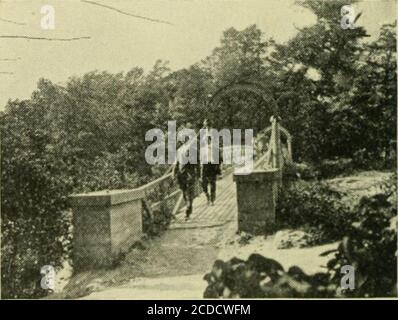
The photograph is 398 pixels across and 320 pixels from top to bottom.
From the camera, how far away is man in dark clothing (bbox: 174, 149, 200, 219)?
650 centimetres

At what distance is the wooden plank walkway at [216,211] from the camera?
6348 millimetres

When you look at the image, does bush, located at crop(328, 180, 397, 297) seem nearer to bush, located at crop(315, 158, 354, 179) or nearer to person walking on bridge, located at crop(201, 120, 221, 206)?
bush, located at crop(315, 158, 354, 179)

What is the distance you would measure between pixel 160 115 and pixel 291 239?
76.8 inches

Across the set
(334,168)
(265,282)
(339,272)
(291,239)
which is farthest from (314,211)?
(265,282)

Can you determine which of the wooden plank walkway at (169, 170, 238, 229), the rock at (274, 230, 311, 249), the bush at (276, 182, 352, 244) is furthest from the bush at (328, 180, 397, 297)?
the wooden plank walkway at (169, 170, 238, 229)

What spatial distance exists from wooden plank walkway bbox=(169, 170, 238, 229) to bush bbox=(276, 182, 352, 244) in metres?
0.51

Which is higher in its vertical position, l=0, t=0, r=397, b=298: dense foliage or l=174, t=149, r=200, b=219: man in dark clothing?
l=0, t=0, r=397, b=298: dense foliage

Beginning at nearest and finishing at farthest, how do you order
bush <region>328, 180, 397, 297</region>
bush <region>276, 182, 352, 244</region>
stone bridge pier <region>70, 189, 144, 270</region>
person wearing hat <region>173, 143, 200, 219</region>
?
bush <region>328, 180, 397, 297</region> → bush <region>276, 182, 352, 244</region> → stone bridge pier <region>70, 189, 144, 270</region> → person wearing hat <region>173, 143, 200, 219</region>

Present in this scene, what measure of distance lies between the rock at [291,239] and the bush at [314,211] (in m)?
0.06

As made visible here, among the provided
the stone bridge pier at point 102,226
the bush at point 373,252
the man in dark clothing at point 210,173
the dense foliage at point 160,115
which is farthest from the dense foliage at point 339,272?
the stone bridge pier at point 102,226

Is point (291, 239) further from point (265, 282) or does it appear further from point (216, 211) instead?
point (216, 211)

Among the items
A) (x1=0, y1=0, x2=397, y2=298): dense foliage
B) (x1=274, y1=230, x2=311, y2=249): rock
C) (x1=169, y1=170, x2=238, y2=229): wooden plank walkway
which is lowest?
(x1=274, y1=230, x2=311, y2=249): rock
